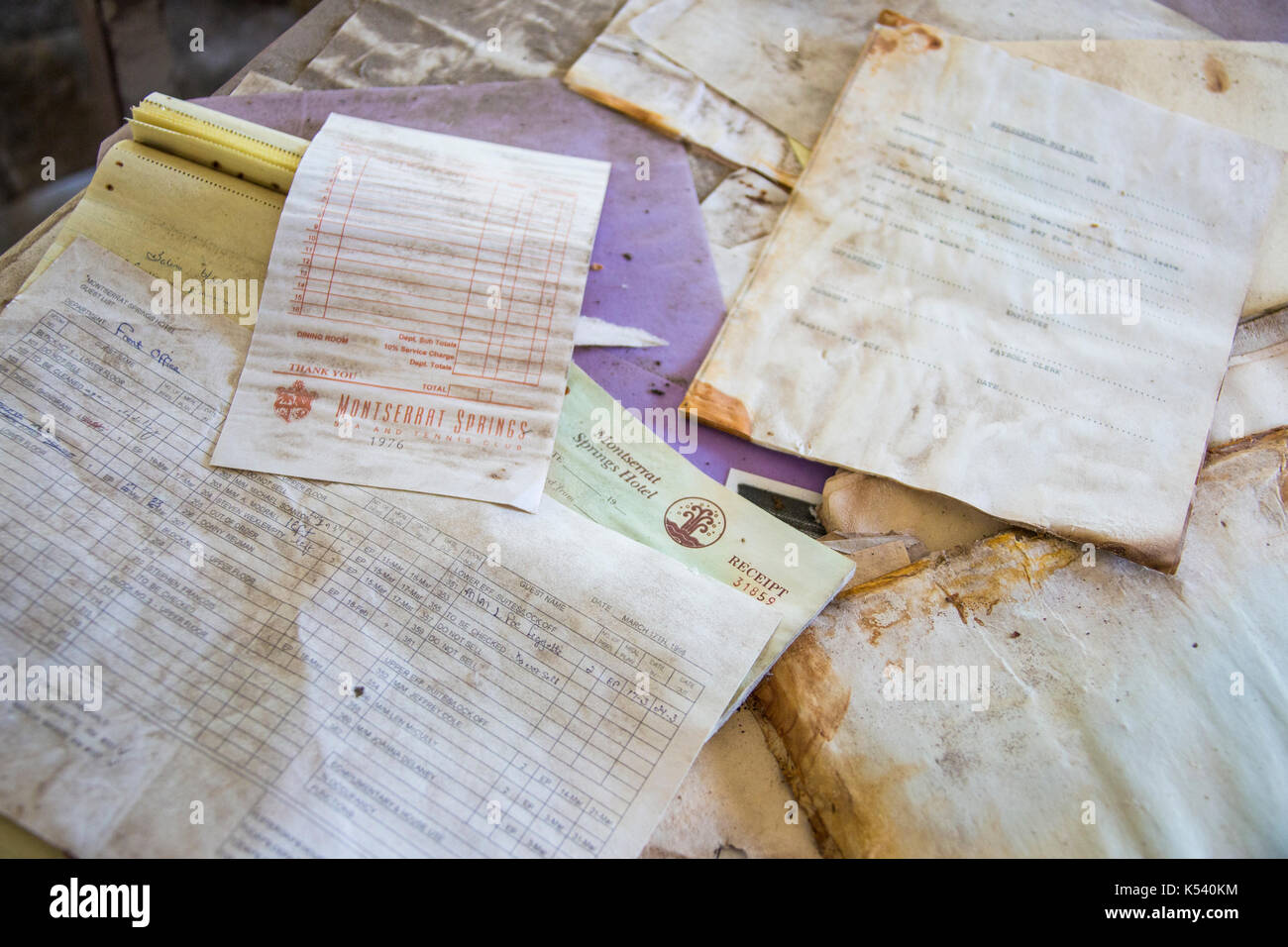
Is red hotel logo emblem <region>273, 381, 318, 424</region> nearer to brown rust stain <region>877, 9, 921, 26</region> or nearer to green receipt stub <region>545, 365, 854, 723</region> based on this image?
green receipt stub <region>545, 365, 854, 723</region>

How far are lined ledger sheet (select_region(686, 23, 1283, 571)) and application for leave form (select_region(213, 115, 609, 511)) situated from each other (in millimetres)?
153

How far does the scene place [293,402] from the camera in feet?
2.10

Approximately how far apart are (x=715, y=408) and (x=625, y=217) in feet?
0.75


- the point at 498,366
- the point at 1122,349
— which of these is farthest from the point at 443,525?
the point at 1122,349

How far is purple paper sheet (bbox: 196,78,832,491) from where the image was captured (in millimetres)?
718

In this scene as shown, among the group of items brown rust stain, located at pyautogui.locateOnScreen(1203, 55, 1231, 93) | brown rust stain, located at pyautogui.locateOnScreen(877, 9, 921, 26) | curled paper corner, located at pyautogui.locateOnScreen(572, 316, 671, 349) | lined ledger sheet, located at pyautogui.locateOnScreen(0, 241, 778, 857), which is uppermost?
brown rust stain, located at pyautogui.locateOnScreen(877, 9, 921, 26)

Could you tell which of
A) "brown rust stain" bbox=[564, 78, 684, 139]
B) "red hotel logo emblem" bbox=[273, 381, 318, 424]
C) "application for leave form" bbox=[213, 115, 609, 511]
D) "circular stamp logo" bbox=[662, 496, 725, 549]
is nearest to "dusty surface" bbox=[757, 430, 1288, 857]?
"circular stamp logo" bbox=[662, 496, 725, 549]

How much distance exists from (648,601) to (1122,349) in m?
Result: 0.46

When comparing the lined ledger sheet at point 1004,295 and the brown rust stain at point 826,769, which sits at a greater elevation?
the lined ledger sheet at point 1004,295

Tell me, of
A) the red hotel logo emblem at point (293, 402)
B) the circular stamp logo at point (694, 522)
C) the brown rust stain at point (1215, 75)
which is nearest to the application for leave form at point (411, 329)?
the red hotel logo emblem at point (293, 402)

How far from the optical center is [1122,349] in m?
0.72

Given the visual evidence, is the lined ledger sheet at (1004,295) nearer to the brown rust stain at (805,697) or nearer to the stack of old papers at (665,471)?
the stack of old papers at (665,471)

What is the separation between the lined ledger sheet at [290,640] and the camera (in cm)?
51
